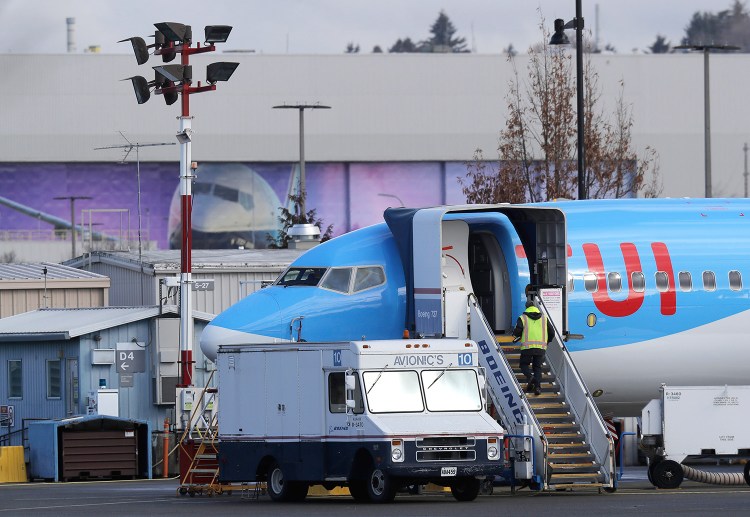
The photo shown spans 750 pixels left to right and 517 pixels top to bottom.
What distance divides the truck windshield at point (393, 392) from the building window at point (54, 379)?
2277 cm

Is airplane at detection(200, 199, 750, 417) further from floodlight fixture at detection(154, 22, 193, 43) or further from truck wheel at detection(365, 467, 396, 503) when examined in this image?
floodlight fixture at detection(154, 22, 193, 43)

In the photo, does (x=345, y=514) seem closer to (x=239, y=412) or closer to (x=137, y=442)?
(x=239, y=412)

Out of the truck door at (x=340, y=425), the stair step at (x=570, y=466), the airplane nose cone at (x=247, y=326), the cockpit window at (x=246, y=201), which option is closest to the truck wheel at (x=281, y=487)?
the truck door at (x=340, y=425)

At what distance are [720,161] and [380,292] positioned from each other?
348 ft

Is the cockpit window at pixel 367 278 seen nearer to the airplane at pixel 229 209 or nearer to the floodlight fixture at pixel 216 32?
the floodlight fixture at pixel 216 32

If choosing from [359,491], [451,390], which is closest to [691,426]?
[451,390]

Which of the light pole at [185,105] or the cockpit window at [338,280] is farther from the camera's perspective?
the light pole at [185,105]

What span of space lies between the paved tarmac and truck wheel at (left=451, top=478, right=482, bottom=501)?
19cm

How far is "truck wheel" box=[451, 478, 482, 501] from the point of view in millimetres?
28094

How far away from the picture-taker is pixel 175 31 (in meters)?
→ 39.1

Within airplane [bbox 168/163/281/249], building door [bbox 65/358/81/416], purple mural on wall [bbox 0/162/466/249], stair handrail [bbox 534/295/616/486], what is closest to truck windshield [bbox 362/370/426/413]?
stair handrail [bbox 534/295/616/486]

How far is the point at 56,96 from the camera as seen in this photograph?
125 meters

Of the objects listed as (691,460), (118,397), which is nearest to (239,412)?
(691,460)

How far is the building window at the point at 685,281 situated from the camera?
32.2 meters
